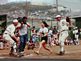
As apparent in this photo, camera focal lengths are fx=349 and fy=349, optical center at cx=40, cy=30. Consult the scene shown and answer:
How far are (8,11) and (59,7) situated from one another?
4.79 meters

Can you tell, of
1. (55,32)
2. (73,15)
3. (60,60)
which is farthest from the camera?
(73,15)

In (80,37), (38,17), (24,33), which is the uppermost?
(24,33)

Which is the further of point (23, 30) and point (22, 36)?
point (23, 30)

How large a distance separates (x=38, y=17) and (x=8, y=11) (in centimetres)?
304

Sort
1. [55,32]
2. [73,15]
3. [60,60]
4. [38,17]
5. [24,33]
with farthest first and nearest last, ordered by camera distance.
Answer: [73,15] < [38,17] < [55,32] < [24,33] < [60,60]

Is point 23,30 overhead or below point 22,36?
overhead

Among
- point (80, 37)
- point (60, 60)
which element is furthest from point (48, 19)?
point (60, 60)

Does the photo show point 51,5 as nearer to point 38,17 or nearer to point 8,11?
point 38,17

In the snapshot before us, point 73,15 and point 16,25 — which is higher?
point 16,25

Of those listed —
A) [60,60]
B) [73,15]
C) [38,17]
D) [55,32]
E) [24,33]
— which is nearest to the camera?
[60,60]

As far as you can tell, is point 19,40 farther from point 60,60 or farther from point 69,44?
point 69,44

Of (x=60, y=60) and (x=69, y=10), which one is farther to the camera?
(x=69, y=10)

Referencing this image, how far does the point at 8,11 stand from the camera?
107 ft

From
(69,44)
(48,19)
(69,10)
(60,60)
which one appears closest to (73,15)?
(69,10)
